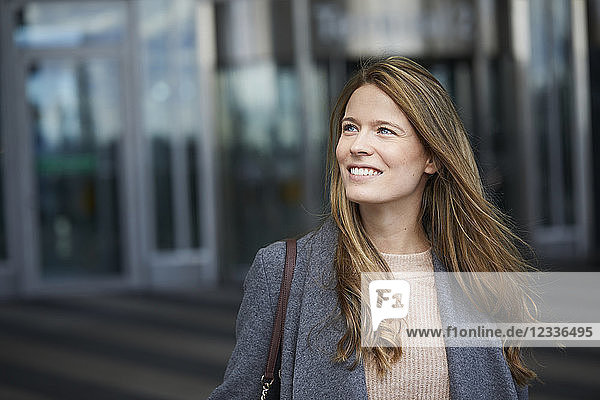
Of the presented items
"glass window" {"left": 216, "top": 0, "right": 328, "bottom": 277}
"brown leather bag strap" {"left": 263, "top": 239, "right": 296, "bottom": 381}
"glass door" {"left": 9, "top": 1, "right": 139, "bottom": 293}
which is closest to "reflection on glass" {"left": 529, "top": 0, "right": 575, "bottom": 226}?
"glass window" {"left": 216, "top": 0, "right": 328, "bottom": 277}

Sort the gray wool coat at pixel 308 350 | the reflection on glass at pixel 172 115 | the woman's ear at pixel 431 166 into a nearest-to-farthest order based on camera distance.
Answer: the gray wool coat at pixel 308 350, the woman's ear at pixel 431 166, the reflection on glass at pixel 172 115

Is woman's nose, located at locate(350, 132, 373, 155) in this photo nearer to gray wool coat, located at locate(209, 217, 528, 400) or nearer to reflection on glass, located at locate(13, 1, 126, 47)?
gray wool coat, located at locate(209, 217, 528, 400)

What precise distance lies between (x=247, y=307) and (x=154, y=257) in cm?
877

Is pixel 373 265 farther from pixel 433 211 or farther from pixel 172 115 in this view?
pixel 172 115

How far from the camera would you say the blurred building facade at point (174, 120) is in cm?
1021

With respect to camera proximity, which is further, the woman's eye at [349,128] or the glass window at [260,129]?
the glass window at [260,129]

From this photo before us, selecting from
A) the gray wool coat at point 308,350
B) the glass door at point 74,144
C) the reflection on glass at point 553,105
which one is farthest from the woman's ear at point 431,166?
the reflection on glass at point 553,105

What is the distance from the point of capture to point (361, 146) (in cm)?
175

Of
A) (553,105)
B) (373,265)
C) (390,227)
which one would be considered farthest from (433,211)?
Answer: (553,105)

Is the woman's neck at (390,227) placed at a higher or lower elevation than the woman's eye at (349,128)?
lower

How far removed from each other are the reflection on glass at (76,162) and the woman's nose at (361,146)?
9.00m

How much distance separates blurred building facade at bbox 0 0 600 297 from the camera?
33.5 ft

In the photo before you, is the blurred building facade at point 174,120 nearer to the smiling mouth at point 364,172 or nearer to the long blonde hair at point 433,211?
the long blonde hair at point 433,211

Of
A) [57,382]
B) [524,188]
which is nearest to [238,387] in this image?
[57,382]
